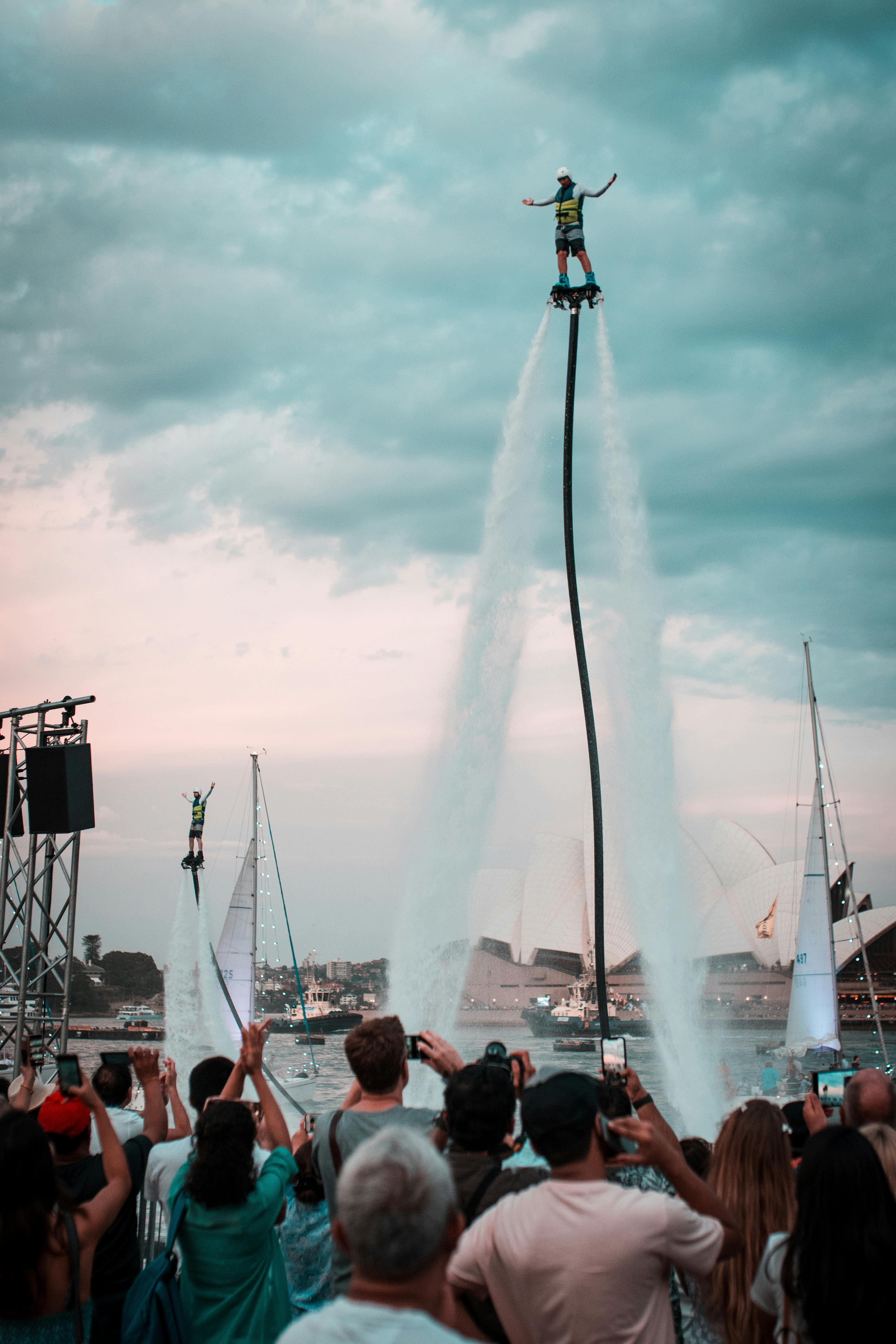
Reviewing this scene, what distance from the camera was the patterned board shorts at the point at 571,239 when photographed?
36.8ft

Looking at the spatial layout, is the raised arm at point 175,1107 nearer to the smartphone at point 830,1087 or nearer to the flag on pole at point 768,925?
the smartphone at point 830,1087

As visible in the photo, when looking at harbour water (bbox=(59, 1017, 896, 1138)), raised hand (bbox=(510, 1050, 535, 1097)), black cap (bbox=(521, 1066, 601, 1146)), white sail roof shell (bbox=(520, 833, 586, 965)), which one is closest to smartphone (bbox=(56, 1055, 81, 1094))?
harbour water (bbox=(59, 1017, 896, 1138))

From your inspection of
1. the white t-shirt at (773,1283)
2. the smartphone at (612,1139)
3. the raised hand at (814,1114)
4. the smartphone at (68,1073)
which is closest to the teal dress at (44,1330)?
the smartphone at (68,1073)

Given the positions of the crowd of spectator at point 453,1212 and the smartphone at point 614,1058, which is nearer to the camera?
the crowd of spectator at point 453,1212

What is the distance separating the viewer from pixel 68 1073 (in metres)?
3.33

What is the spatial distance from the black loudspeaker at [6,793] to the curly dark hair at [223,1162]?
11826 millimetres

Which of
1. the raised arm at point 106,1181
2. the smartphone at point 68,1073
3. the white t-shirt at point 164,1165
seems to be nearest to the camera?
the raised arm at point 106,1181

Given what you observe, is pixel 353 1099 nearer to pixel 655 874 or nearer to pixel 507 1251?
pixel 507 1251

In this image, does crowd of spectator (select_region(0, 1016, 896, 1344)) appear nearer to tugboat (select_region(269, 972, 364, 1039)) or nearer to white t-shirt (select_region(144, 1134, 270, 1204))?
white t-shirt (select_region(144, 1134, 270, 1204))

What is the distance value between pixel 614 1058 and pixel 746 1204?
81 cm

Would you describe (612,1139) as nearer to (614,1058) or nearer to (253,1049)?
(614,1058)

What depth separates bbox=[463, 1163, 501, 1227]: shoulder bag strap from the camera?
8.61 feet

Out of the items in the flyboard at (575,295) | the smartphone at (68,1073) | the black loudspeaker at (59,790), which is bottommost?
the smartphone at (68,1073)

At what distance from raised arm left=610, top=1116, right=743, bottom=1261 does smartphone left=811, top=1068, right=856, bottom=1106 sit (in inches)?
66.1
